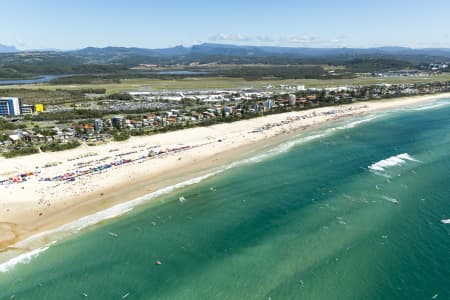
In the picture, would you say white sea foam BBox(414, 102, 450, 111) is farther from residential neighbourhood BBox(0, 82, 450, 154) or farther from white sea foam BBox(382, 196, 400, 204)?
white sea foam BBox(382, 196, 400, 204)

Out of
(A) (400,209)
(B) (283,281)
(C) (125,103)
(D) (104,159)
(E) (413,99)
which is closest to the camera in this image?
(B) (283,281)

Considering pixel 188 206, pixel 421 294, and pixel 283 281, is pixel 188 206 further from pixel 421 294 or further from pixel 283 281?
pixel 421 294

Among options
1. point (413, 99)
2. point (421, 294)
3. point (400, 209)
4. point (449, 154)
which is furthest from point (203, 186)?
point (413, 99)

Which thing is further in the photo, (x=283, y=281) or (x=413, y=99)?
(x=413, y=99)

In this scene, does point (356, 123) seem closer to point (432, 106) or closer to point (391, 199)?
point (432, 106)

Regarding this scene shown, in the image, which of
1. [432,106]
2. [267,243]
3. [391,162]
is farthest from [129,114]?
[432,106]
